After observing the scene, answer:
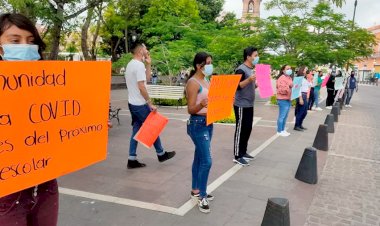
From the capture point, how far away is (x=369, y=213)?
177 inches

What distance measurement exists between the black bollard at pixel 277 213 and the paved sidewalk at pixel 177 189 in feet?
2.30

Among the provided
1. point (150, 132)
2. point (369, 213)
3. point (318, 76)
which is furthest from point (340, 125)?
point (150, 132)

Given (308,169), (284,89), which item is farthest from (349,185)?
(284,89)

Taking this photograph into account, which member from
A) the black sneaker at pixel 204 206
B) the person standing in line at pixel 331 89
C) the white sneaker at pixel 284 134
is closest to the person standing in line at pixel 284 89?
the white sneaker at pixel 284 134

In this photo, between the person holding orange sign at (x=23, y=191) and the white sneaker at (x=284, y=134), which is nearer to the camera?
the person holding orange sign at (x=23, y=191)

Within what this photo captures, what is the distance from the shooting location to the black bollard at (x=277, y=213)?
316 cm

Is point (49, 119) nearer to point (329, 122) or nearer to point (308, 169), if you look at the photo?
point (308, 169)

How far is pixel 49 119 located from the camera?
2.10 metres

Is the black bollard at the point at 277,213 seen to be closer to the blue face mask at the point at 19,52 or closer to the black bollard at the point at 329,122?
the blue face mask at the point at 19,52

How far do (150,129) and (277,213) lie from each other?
2.50 meters

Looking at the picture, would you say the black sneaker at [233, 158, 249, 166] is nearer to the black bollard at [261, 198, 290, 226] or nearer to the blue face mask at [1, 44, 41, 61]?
the black bollard at [261, 198, 290, 226]

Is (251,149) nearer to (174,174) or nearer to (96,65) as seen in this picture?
(174,174)

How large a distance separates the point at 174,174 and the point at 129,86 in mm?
1546

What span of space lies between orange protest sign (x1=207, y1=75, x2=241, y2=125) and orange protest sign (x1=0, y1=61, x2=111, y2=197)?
1.85m
